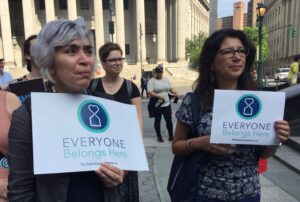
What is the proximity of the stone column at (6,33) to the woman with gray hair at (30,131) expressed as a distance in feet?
159

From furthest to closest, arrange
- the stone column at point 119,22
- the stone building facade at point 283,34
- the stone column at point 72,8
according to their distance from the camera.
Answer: the stone building facade at point 283,34, the stone column at point 119,22, the stone column at point 72,8

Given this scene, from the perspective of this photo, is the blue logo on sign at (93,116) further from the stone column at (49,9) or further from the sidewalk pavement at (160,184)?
the stone column at (49,9)

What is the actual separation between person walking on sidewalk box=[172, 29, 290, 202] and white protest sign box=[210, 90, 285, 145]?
7cm

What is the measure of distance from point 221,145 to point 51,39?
1.27 m

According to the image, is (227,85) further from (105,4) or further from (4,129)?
(105,4)

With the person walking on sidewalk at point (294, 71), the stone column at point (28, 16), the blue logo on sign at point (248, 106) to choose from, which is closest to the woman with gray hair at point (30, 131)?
the blue logo on sign at point (248, 106)

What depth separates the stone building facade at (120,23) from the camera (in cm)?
4672

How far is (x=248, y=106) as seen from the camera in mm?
2176

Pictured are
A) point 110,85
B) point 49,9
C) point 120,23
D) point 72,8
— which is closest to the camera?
point 110,85

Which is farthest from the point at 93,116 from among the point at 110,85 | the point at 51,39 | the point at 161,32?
the point at 161,32

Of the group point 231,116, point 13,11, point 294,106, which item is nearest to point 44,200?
point 231,116

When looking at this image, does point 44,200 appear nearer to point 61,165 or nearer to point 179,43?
point 61,165

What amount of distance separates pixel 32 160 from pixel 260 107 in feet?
4.80

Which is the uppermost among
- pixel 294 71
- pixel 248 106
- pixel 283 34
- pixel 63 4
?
pixel 63 4
